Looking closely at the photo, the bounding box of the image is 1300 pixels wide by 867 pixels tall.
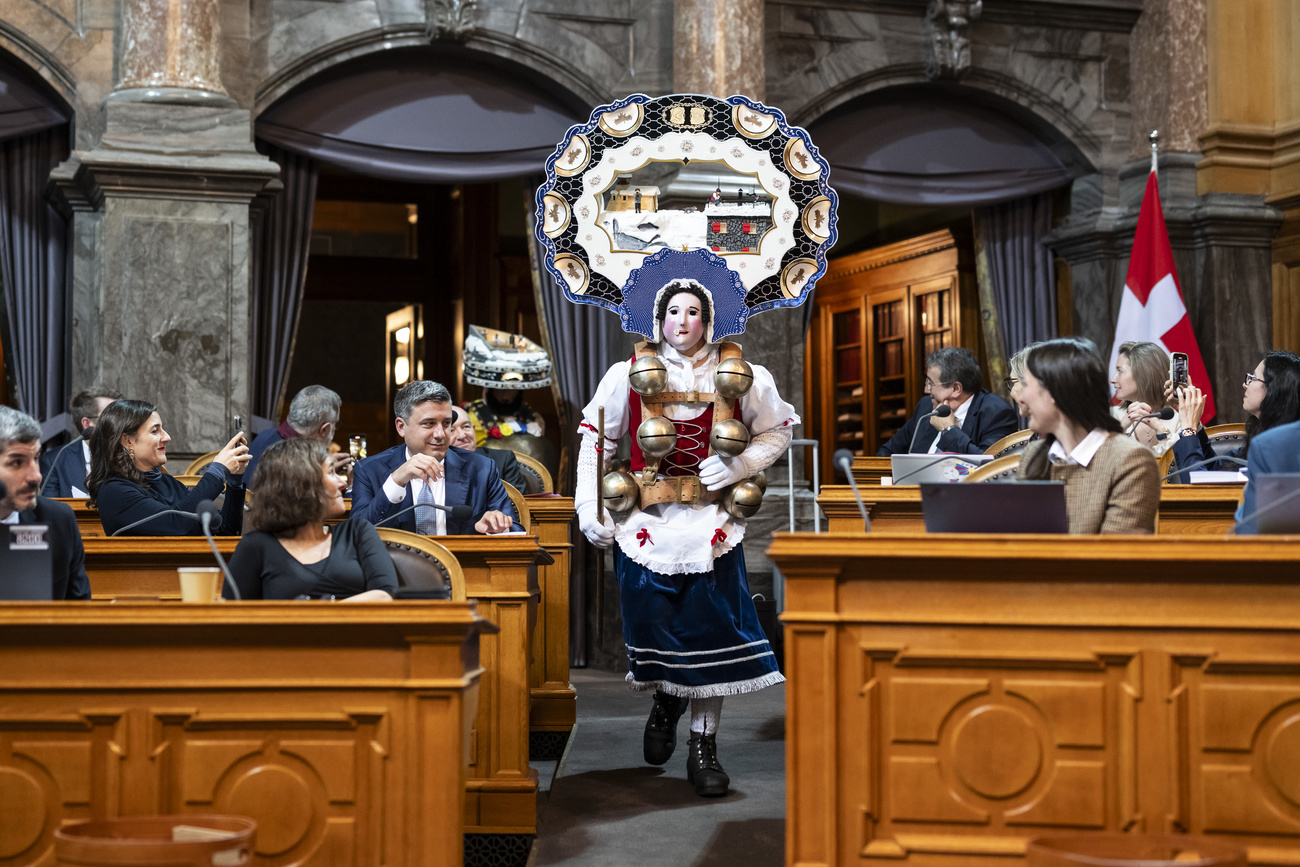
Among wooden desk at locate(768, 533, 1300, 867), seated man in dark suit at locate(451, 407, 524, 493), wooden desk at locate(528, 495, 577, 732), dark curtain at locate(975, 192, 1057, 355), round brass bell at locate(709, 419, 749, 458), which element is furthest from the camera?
dark curtain at locate(975, 192, 1057, 355)

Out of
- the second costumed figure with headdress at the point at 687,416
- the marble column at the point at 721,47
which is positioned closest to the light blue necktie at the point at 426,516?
the second costumed figure with headdress at the point at 687,416

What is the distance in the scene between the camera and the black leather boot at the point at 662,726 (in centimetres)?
421

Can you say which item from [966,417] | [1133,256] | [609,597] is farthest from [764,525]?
[1133,256]

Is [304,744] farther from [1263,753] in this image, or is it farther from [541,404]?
[541,404]

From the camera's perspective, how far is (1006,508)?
262 cm

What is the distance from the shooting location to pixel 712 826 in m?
3.71

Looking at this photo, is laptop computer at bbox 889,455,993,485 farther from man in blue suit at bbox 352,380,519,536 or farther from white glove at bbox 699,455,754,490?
man in blue suit at bbox 352,380,519,536

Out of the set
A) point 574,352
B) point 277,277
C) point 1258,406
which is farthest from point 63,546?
point 574,352

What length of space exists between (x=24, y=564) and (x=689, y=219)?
2.60 meters

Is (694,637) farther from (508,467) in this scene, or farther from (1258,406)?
(1258,406)

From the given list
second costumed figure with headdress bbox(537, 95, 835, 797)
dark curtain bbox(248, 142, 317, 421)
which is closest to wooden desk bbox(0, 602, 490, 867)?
second costumed figure with headdress bbox(537, 95, 835, 797)

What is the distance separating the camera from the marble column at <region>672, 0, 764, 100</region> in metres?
6.86

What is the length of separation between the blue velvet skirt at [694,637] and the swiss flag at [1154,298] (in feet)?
12.3

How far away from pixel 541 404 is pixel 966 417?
4863mm
